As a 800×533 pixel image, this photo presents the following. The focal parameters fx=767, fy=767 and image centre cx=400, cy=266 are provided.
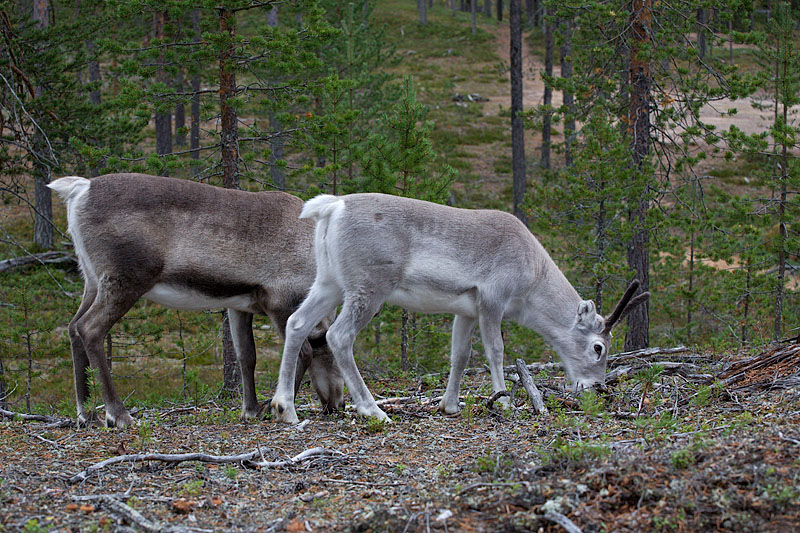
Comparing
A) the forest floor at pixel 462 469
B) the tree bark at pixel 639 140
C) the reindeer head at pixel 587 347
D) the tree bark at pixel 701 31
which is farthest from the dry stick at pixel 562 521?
the tree bark at pixel 701 31

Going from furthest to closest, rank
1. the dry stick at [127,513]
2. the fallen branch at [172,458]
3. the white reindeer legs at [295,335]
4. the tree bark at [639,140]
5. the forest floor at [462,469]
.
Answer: the tree bark at [639,140] < the white reindeer legs at [295,335] < the fallen branch at [172,458] < the dry stick at [127,513] < the forest floor at [462,469]

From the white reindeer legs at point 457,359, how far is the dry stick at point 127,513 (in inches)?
144

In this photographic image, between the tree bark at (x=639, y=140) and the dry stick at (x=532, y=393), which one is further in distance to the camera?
the tree bark at (x=639, y=140)

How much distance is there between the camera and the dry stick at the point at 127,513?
164 inches

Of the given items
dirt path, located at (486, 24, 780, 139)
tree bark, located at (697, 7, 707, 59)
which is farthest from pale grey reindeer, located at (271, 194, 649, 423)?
dirt path, located at (486, 24, 780, 139)

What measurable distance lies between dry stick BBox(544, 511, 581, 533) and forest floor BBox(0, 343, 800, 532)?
0.04 ft

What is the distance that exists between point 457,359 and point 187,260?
2803 millimetres

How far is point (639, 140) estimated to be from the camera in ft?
41.6

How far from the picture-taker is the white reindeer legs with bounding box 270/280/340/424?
723 centimetres

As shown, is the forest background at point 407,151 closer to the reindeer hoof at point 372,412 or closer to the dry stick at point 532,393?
the reindeer hoof at point 372,412

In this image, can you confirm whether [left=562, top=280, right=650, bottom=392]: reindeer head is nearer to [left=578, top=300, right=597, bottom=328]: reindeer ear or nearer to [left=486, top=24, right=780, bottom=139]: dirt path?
[left=578, top=300, right=597, bottom=328]: reindeer ear

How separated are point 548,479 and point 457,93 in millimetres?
47848

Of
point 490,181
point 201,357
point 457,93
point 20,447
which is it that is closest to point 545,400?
point 20,447

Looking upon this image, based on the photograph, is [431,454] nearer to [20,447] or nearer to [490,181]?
[20,447]
